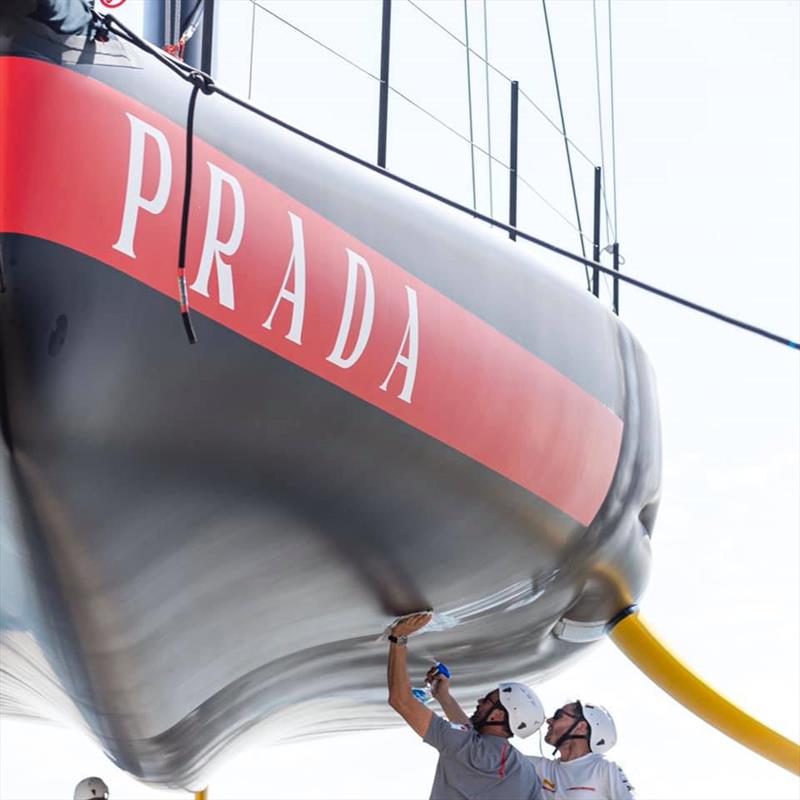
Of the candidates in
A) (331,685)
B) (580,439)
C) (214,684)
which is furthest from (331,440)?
(331,685)

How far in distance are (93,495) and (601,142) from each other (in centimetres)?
284

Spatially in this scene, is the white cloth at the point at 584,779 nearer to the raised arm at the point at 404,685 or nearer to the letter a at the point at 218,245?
the raised arm at the point at 404,685

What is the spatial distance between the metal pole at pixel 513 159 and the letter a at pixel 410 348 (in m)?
0.92

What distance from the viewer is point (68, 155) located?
214 centimetres

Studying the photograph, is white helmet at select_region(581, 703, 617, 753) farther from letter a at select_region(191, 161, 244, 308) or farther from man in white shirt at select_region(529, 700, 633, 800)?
letter a at select_region(191, 161, 244, 308)

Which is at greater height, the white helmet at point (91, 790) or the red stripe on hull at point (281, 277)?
the red stripe on hull at point (281, 277)

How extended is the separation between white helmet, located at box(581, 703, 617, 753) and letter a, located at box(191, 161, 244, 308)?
4.63ft

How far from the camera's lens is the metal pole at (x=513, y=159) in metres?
3.54

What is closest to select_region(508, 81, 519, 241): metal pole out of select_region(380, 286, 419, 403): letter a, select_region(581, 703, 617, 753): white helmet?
select_region(380, 286, 419, 403): letter a

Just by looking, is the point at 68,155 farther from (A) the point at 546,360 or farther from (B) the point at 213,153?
(A) the point at 546,360

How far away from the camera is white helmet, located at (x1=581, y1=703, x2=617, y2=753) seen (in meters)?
3.06

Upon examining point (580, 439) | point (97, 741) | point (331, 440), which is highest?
point (580, 439)

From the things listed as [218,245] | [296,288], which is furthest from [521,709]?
[218,245]

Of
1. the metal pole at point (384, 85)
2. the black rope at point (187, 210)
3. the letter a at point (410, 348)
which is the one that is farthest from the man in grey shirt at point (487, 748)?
the metal pole at point (384, 85)
